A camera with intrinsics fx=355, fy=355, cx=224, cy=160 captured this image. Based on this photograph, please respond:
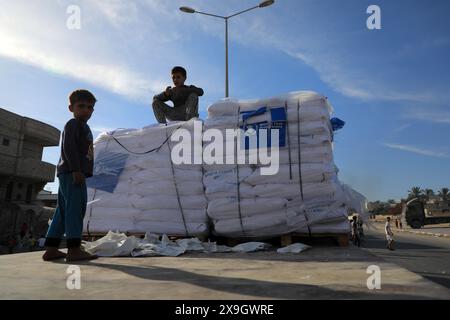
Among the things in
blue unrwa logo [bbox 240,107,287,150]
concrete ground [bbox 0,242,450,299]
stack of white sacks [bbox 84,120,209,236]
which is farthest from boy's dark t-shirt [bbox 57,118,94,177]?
blue unrwa logo [bbox 240,107,287,150]

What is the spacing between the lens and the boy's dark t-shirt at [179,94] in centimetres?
536

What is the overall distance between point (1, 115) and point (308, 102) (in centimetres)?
3051

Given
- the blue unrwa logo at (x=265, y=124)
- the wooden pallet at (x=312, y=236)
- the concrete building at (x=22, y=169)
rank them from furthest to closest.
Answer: the concrete building at (x=22, y=169) < the blue unrwa logo at (x=265, y=124) < the wooden pallet at (x=312, y=236)

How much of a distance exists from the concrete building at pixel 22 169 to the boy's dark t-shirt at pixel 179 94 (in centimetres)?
2488

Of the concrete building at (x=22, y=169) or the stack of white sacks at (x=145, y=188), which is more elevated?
the concrete building at (x=22, y=169)

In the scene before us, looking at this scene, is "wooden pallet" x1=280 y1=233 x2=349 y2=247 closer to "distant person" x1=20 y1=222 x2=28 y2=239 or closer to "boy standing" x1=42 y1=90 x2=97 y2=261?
"boy standing" x1=42 y1=90 x2=97 y2=261

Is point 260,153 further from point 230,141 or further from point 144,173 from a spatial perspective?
point 144,173

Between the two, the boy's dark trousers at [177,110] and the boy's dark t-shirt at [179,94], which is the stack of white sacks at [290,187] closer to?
the boy's dark trousers at [177,110]

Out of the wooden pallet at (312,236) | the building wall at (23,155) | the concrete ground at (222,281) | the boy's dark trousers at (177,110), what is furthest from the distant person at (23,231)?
the concrete ground at (222,281)

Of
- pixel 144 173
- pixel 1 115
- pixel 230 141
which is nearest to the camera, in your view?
pixel 230 141

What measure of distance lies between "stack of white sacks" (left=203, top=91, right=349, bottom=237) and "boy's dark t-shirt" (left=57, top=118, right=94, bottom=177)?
1.29 meters

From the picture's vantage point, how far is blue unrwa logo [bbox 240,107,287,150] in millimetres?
3740

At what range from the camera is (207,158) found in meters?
3.95
